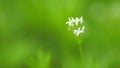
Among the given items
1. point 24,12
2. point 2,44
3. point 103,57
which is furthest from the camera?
point 24,12

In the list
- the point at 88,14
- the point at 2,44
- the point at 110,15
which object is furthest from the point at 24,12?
the point at 110,15

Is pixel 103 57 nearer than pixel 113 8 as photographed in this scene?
Yes

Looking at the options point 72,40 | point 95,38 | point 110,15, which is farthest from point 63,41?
point 110,15

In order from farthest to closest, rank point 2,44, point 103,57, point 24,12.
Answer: point 24,12 → point 2,44 → point 103,57

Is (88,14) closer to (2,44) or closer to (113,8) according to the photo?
(113,8)

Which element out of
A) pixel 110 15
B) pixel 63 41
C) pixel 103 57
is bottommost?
pixel 103 57

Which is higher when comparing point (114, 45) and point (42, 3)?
point (42, 3)

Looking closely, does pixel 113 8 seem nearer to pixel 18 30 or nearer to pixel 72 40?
pixel 72 40
